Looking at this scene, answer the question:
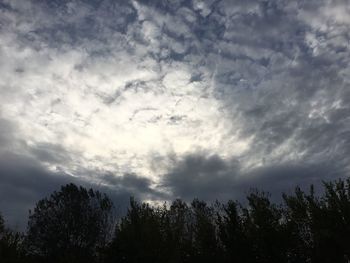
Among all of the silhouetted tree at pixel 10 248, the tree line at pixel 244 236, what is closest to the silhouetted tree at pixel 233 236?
the tree line at pixel 244 236

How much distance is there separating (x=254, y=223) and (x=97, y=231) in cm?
2997

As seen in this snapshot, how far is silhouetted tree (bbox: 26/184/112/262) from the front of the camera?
48031mm

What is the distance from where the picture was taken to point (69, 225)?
161 feet

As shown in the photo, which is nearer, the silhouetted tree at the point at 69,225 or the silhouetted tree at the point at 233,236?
the silhouetted tree at the point at 233,236

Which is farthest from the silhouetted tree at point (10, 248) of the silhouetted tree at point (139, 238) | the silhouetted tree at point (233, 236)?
the silhouetted tree at point (233, 236)

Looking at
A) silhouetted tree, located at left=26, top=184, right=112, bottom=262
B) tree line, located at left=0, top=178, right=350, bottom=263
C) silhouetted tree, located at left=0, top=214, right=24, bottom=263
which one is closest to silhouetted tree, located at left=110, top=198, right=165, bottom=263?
tree line, located at left=0, top=178, right=350, bottom=263

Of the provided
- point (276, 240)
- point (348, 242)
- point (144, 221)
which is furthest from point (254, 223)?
point (144, 221)

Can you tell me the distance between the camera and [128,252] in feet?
79.7

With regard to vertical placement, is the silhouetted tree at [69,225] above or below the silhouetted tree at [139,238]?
above

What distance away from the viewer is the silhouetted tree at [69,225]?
48.0 metres

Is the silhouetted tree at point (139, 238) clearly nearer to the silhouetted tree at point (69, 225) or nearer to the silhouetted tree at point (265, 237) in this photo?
the silhouetted tree at point (265, 237)

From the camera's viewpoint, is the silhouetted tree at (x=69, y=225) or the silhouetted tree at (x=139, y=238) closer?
the silhouetted tree at (x=139, y=238)

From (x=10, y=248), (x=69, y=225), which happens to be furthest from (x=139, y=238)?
(x=69, y=225)

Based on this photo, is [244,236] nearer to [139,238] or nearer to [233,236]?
[233,236]
